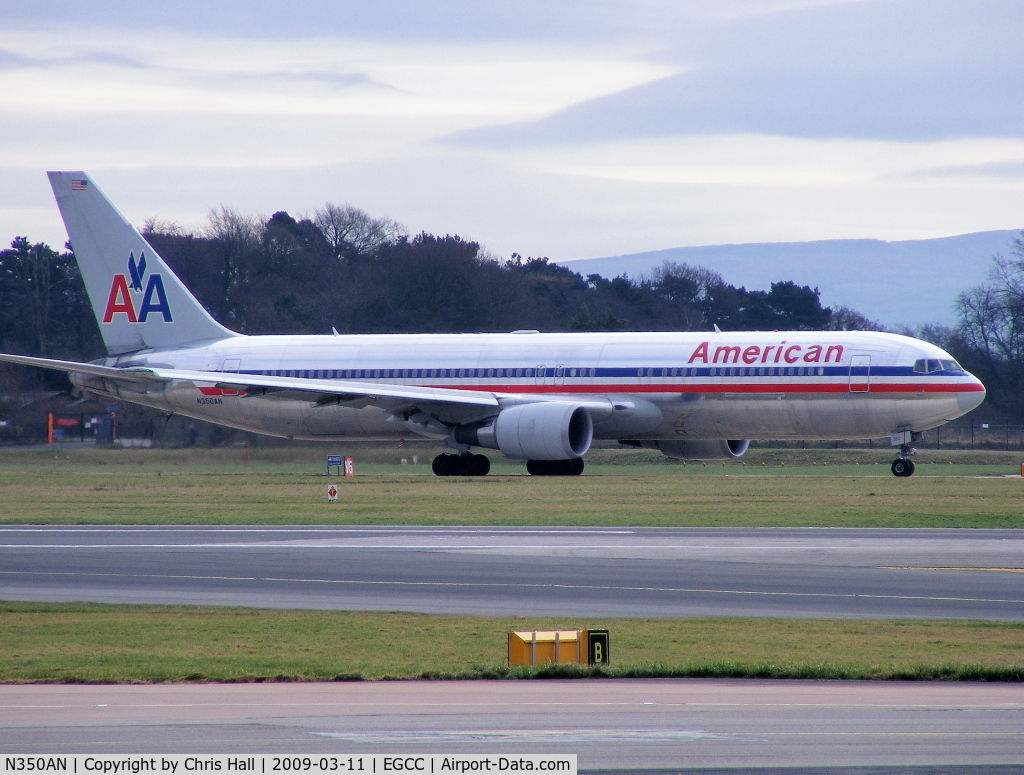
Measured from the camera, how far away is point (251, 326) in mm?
72625

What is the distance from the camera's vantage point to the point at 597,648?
453 inches

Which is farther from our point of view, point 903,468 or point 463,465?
point 463,465

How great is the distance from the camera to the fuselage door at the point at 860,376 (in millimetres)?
36781

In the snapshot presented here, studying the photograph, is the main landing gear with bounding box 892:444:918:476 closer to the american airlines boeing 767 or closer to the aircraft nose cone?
the american airlines boeing 767

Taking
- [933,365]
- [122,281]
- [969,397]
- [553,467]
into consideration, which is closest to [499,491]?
[553,467]

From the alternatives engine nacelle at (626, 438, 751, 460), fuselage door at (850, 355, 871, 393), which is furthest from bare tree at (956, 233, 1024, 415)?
fuselage door at (850, 355, 871, 393)

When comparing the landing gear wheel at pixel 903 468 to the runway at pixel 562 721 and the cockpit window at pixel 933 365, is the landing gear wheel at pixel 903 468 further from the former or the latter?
the runway at pixel 562 721

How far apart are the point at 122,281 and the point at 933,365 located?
26.4m

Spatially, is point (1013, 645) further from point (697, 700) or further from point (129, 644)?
point (129, 644)

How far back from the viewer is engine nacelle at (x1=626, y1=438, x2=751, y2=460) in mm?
41594

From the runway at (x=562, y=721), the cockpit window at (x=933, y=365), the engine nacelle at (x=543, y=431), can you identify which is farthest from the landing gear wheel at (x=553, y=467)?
the runway at (x=562, y=721)

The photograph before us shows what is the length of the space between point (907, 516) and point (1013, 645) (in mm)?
14528

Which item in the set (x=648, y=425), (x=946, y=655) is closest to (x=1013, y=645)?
(x=946, y=655)

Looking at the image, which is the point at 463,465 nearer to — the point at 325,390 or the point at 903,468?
the point at 325,390
